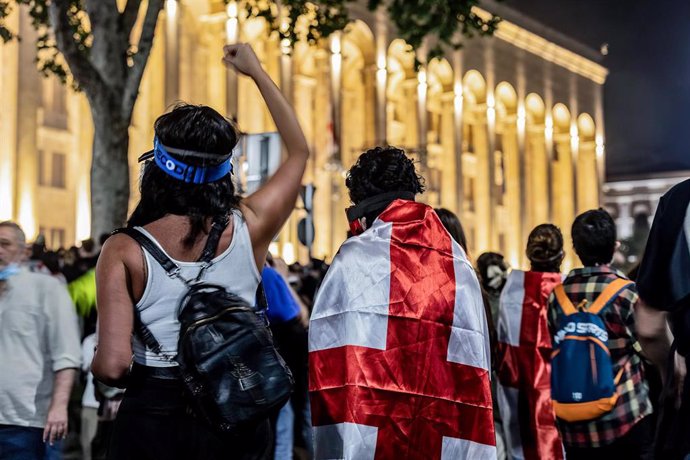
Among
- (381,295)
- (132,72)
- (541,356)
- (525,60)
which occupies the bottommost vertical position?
(541,356)

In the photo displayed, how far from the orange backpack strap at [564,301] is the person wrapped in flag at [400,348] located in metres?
1.53

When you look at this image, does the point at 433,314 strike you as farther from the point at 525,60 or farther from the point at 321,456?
the point at 525,60

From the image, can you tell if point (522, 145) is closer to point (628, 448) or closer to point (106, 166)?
point (106, 166)

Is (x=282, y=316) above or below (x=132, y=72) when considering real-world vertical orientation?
below

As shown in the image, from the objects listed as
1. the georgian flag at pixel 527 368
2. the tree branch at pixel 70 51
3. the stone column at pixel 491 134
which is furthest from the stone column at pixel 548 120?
the georgian flag at pixel 527 368

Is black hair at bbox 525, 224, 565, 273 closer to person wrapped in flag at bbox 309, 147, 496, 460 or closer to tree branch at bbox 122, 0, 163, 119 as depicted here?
person wrapped in flag at bbox 309, 147, 496, 460

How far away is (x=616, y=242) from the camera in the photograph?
18.6 feet

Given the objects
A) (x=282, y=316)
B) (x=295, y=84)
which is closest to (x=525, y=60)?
(x=295, y=84)

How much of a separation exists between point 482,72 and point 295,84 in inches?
548

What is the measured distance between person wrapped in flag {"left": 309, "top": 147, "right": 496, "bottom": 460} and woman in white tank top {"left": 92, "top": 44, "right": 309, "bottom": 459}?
946 millimetres

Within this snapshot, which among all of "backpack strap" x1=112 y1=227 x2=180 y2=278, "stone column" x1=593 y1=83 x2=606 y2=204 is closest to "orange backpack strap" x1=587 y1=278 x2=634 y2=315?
"backpack strap" x1=112 y1=227 x2=180 y2=278

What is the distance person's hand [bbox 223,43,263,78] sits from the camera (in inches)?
125

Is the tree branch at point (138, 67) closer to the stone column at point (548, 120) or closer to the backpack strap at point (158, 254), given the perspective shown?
the backpack strap at point (158, 254)

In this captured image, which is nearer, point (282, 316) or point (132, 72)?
point (282, 316)
